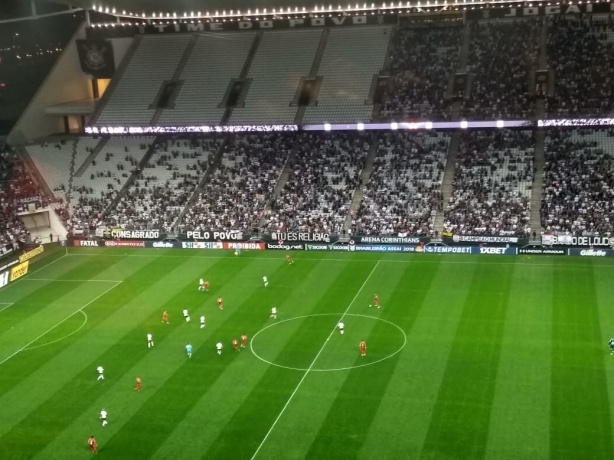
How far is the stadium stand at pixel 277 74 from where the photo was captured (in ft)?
224

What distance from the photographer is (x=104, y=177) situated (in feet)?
226

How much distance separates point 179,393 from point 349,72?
43.3 m

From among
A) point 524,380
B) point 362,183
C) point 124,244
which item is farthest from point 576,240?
point 124,244

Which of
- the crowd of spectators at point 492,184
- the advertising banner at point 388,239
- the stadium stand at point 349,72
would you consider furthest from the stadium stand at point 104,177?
the crowd of spectators at point 492,184

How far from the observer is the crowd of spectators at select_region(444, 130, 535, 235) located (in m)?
55.8

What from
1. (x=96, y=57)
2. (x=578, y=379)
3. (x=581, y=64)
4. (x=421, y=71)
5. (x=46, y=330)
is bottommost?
(x=578, y=379)

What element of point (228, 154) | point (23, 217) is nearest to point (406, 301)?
point (228, 154)

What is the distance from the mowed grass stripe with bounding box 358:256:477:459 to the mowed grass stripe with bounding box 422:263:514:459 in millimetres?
379

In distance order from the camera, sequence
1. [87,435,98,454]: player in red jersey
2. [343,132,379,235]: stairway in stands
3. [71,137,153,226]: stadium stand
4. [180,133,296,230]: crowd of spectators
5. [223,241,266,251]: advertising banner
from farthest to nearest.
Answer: [71,137,153,226]: stadium stand < [180,133,296,230]: crowd of spectators < [343,132,379,235]: stairway in stands < [223,241,266,251]: advertising banner < [87,435,98,454]: player in red jersey

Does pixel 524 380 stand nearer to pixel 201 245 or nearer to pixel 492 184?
pixel 492 184

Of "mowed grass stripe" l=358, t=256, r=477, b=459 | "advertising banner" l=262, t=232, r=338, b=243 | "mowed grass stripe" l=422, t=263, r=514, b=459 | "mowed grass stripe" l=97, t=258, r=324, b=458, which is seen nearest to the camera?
"mowed grass stripe" l=422, t=263, r=514, b=459

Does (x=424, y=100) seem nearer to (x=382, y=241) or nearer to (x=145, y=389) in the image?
(x=382, y=241)

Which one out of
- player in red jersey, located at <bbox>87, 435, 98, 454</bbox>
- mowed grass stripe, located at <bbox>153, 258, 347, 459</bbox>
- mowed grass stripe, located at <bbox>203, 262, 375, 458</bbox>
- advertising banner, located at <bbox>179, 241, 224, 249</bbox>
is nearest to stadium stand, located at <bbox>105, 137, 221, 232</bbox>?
advertising banner, located at <bbox>179, 241, 224, 249</bbox>

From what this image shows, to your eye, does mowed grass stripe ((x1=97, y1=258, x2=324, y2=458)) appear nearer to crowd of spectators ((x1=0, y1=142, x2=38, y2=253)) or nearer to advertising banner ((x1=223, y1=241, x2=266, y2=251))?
advertising banner ((x1=223, y1=241, x2=266, y2=251))
